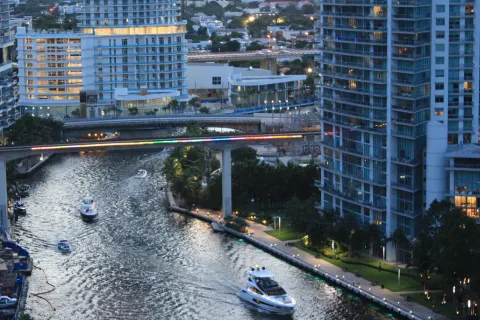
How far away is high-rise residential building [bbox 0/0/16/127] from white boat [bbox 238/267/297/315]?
112ft

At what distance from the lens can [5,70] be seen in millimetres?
80500

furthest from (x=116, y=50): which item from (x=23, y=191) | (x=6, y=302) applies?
(x=6, y=302)

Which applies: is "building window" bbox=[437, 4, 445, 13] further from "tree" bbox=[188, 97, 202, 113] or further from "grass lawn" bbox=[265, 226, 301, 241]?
"tree" bbox=[188, 97, 202, 113]

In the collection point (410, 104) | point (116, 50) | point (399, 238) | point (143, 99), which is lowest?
point (399, 238)

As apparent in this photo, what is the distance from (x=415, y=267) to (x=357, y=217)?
15.7ft

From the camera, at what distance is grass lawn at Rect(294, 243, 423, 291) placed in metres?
48.5

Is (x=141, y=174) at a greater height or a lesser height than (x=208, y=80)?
lesser

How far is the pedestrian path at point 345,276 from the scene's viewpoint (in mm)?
45812

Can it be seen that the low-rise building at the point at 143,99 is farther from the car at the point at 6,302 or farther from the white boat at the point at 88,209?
the car at the point at 6,302

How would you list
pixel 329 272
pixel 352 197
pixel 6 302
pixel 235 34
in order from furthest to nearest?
pixel 235 34
pixel 352 197
pixel 329 272
pixel 6 302

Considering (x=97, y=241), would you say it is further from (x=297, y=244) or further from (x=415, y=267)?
(x=415, y=267)

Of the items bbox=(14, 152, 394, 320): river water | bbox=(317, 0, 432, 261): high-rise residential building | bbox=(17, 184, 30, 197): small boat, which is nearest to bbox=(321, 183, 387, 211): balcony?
bbox=(317, 0, 432, 261): high-rise residential building

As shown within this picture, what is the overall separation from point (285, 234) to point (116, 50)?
126ft

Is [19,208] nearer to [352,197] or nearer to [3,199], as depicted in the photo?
[3,199]
